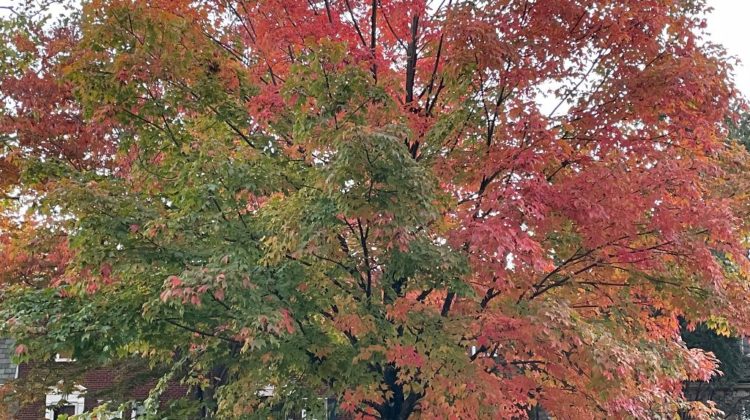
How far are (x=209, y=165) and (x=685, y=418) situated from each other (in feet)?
52.1

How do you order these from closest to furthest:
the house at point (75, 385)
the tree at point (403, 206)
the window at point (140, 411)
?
the tree at point (403, 206) → the window at point (140, 411) → the house at point (75, 385)

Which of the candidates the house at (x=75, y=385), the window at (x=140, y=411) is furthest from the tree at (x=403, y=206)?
the house at (x=75, y=385)

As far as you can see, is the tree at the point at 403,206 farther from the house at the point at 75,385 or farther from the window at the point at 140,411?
the house at the point at 75,385

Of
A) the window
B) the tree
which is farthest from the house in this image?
the tree

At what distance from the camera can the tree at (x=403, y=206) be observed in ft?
16.4

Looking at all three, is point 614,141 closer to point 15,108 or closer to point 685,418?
point 15,108

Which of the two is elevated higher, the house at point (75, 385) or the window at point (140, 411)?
the house at point (75, 385)

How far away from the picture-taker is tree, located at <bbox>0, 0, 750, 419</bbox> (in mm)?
5004

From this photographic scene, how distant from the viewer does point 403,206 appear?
462 centimetres

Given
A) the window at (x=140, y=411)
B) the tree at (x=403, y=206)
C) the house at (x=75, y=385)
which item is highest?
the tree at (x=403, y=206)

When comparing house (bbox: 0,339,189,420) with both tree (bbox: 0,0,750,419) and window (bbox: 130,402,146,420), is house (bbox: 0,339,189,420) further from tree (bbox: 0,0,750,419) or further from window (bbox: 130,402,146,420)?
tree (bbox: 0,0,750,419)

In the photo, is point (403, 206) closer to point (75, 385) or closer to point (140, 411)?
point (140, 411)

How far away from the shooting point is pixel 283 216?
16.6 feet

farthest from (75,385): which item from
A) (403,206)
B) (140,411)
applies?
(403,206)
